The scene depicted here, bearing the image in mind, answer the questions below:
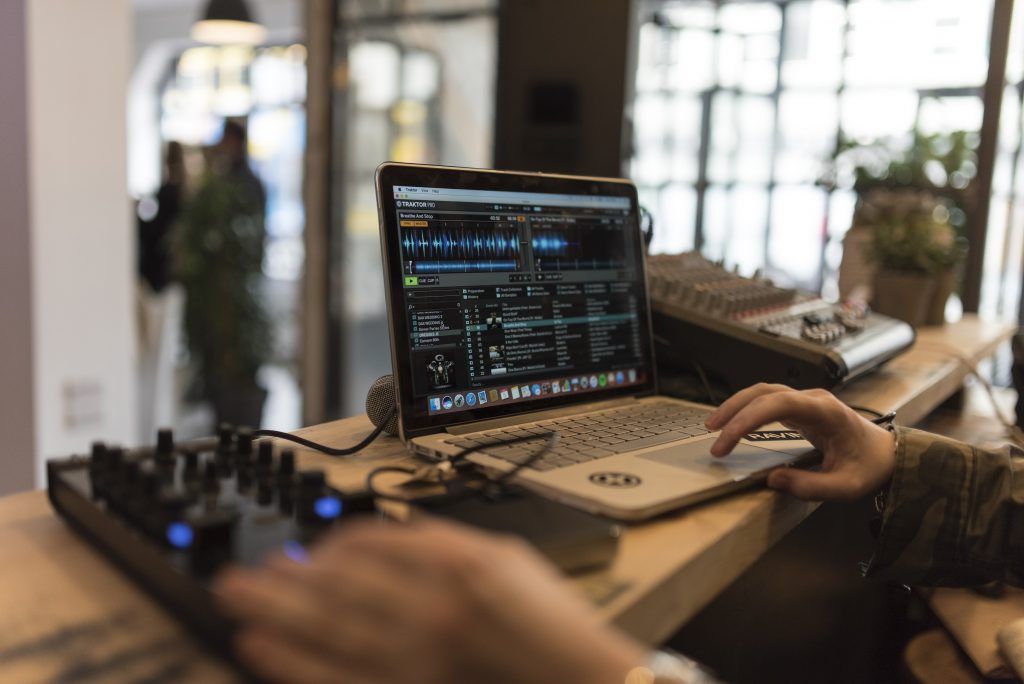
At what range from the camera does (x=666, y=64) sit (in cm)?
699

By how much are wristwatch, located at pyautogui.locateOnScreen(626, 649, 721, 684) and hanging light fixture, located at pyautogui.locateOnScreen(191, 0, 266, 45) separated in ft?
15.9

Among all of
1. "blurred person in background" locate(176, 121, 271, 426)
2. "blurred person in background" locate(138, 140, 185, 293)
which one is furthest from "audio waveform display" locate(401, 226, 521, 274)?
"blurred person in background" locate(138, 140, 185, 293)

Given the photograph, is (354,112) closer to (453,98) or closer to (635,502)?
(453,98)

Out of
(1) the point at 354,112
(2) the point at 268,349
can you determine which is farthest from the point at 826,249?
(2) the point at 268,349

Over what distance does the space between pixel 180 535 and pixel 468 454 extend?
0.33 m

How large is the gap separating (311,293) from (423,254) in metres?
3.81

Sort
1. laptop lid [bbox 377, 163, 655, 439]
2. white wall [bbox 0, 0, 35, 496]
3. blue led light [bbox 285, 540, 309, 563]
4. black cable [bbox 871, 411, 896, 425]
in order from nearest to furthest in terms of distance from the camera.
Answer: blue led light [bbox 285, 540, 309, 563] < laptop lid [bbox 377, 163, 655, 439] < black cable [bbox 871, 411, 896, 425] < white wall [bbox 0, 0, 35, 496]

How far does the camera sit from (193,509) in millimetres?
571

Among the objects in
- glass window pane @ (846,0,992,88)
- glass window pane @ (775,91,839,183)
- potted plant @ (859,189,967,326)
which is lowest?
potted plant @ (859,189,967,326)

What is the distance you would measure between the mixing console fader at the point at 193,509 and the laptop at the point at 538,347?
21cm

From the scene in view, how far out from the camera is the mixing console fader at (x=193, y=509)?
52cm

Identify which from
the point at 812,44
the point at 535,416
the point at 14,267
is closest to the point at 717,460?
the point at 535,416

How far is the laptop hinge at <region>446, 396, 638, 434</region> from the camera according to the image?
3.09ft

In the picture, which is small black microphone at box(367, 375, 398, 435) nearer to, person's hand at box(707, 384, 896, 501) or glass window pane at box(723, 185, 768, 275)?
person's hand at box(707, 384, 896, 501)
